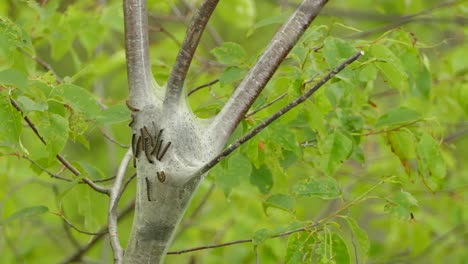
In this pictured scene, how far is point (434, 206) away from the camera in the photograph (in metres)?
5.38

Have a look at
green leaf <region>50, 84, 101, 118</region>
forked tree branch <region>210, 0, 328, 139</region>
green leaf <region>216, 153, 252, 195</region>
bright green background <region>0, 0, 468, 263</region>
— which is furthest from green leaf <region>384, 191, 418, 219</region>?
green leaf <region>50, 84, 101, 118</region>

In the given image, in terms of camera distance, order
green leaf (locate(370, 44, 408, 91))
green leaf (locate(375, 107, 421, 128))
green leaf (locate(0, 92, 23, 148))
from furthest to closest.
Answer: green leaf (locate(375, 107, 421, 128)) → green leaf (locate(370, 44, 408, 91)) → green leaf (locate(0, 92, 23, 148))

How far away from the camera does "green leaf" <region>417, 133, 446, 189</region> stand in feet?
8.61

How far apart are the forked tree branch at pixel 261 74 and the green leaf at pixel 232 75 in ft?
1.60

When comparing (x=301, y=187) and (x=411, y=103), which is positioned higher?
(x=411, y=103)

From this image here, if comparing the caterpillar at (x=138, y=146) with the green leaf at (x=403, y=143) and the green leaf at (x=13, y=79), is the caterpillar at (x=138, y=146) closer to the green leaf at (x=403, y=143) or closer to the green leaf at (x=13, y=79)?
the green leaf at (x=13, y=79)

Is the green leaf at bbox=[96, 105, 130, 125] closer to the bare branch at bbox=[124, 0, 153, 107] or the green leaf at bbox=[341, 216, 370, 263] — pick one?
the bare branch at bbox=[124, 0, 153, 107]

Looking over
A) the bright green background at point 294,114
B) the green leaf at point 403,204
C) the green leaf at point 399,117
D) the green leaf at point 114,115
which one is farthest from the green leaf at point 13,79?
the green leaf at point 399,117

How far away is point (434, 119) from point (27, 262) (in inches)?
142

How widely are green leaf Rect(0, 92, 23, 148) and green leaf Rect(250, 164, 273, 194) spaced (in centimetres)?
92

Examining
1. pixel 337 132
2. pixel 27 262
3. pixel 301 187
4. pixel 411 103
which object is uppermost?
pixel 411 103

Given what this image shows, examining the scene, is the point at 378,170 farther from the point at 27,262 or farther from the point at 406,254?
the point at 27,262

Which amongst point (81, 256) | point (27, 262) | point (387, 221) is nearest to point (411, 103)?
point (387, 221)

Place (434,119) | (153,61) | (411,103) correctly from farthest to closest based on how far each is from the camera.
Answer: (411,103), (153,61), (434,119)
